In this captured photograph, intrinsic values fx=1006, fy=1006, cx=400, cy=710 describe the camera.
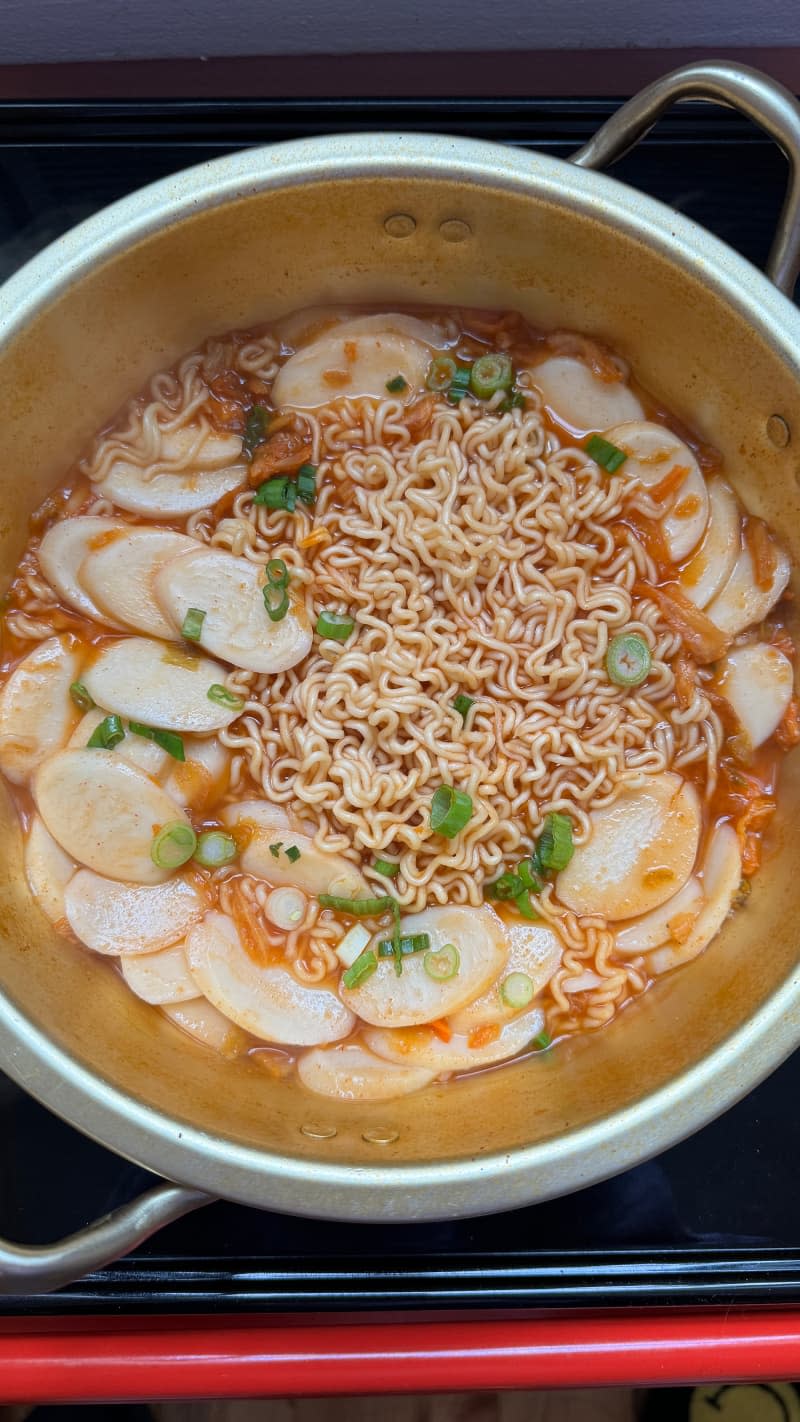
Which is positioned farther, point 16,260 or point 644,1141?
point 16,260

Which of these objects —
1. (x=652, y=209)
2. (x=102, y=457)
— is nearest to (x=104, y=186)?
(x=102, y=457)

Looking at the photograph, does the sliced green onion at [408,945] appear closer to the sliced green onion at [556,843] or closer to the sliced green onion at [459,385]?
the sliced green onion at [556,843]

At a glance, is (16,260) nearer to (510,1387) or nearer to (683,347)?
(683,347)

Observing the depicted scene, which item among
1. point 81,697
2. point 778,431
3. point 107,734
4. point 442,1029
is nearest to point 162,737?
point 107,734

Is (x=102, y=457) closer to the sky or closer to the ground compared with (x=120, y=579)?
closer to the sky

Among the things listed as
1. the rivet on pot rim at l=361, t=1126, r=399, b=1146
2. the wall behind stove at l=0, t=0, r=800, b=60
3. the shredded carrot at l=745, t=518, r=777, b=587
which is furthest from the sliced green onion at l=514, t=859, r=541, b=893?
the wall behind stove at l=0, t=0, r=800, b=60

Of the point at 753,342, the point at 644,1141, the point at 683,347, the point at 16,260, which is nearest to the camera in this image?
the point at 644,1141

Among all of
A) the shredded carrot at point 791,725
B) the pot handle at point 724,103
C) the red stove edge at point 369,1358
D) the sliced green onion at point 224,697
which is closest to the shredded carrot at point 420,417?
the pot handle at point 724,103
